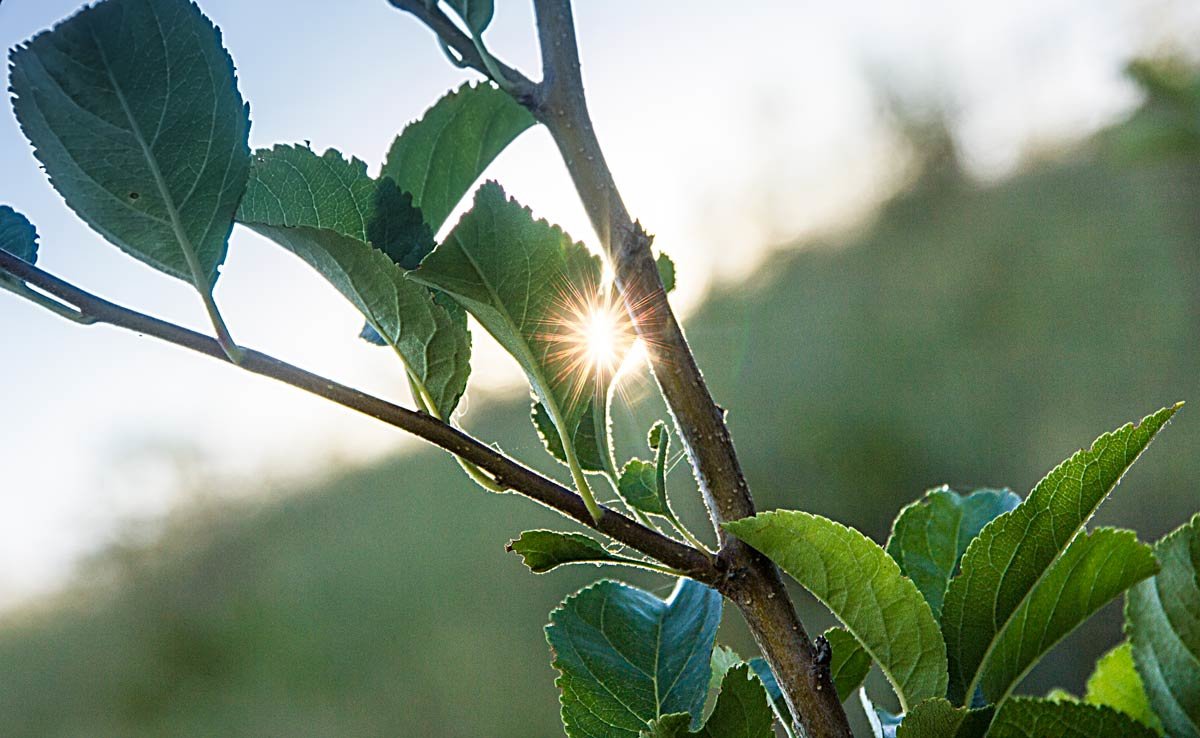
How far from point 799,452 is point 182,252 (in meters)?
4.39

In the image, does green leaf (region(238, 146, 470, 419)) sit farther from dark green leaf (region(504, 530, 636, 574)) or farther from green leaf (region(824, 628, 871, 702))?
green leaf (region(824, 628, 871, 702))

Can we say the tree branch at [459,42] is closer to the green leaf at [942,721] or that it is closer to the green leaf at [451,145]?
the green leaf at [451,145]

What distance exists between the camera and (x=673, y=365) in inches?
10.2

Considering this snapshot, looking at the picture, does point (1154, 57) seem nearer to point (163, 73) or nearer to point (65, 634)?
point (163, 73)

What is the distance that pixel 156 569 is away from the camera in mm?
4422

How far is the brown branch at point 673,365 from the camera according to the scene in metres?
0.25

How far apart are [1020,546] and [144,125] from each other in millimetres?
244

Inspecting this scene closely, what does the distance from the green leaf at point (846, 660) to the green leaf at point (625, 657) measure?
0.14 feet

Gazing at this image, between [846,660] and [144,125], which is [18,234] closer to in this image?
[144,125]

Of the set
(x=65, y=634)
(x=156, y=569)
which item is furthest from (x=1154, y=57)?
(x=65, y=634)

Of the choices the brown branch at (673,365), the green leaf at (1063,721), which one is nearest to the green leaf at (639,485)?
the brown branch at (673,365)

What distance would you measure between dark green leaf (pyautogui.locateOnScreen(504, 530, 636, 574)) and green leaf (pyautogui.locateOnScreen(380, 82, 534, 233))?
0.36 feet

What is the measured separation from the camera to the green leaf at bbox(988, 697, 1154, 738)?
10.8 inches

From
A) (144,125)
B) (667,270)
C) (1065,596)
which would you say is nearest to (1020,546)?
(1065,596)
